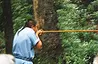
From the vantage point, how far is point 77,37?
986 cm

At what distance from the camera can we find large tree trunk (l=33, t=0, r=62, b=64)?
24.1 ft

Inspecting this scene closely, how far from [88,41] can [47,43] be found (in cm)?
289

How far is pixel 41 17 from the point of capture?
736 cm

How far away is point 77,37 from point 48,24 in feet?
8.61

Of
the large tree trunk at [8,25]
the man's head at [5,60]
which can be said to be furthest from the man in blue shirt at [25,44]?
the large tree trunk at [8,25]

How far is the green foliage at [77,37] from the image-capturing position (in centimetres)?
884

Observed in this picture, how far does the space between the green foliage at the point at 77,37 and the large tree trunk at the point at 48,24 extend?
1.38ft

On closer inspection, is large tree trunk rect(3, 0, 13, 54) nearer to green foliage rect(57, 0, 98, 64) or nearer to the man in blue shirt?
green foliage rect(57, 0, 98, 64)

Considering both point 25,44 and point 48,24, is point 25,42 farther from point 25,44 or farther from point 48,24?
point 48,24

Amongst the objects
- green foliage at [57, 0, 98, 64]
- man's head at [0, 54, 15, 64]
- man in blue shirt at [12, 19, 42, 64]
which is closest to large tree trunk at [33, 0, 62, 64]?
green foliage at [57, 0, 98, 64]

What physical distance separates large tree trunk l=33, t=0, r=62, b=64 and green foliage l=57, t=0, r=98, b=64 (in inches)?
16.5

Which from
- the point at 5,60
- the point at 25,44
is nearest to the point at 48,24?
the point at 25,44

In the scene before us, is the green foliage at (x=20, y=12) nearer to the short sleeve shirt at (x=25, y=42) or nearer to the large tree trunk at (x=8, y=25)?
the large tree trunk at (x=8, y=25)

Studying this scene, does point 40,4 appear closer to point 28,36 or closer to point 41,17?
point 41,17
